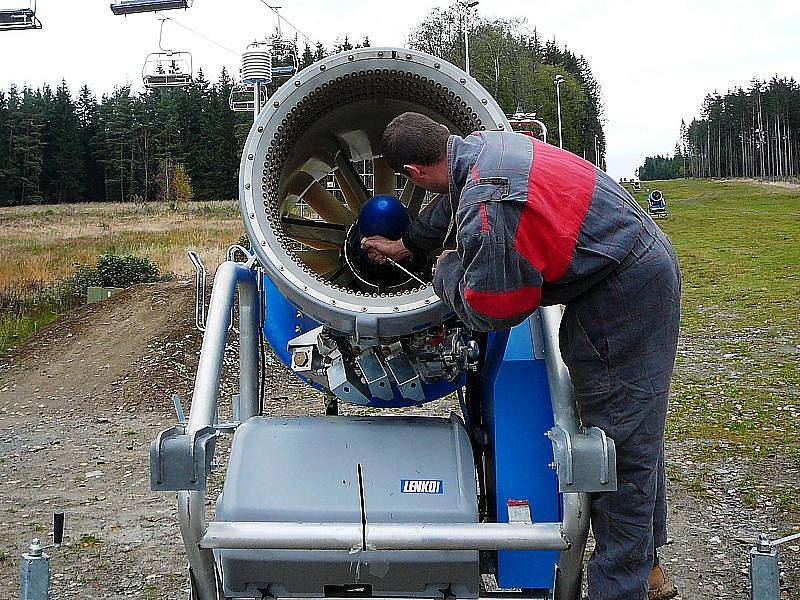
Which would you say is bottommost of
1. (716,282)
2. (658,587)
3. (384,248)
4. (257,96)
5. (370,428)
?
(658,587)

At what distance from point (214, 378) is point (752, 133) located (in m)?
98.6

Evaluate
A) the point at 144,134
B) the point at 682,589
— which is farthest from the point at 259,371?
the point at 144,134

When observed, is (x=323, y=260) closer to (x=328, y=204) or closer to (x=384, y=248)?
(x=328, y=204)

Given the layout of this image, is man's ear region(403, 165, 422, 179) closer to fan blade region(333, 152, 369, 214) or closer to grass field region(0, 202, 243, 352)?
fan blade region(333, 152, 369, 214)

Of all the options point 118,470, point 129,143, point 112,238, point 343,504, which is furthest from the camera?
point 129,143

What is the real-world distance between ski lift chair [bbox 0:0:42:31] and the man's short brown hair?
9.55 meters

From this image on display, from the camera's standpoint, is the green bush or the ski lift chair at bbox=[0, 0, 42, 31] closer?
the ski lift chair at bbox=[0, 0, 42, 31]

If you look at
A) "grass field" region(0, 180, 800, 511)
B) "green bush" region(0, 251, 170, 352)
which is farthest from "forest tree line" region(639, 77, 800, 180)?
"green bush" region(0, 251, 170, 352)

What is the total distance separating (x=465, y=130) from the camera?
2945mm

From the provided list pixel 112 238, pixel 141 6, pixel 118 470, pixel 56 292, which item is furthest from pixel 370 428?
pixel 112 238

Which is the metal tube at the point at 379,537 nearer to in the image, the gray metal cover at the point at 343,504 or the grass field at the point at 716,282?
the gray metal cover at the point at 343,504

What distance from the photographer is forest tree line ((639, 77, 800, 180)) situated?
285 feet

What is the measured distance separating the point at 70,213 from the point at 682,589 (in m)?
46.3

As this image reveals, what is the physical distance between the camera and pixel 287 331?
131 inches
